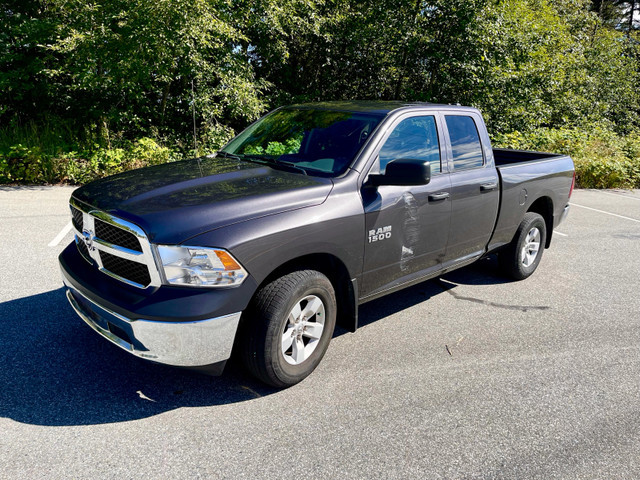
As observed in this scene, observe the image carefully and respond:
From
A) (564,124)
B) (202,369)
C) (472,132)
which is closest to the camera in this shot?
(202,369)

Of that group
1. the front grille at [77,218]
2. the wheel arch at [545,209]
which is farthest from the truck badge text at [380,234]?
the wheel arch at [545,209]

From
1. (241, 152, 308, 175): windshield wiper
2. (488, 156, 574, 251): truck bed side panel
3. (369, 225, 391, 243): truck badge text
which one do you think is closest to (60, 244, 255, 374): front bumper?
(369, 225, 391, 243): truck badge text

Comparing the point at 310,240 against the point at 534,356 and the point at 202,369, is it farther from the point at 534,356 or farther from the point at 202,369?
the point at 534,356

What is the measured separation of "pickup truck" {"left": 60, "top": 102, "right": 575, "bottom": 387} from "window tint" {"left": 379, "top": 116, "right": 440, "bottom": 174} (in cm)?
1

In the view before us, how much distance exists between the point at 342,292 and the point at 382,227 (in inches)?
22.4

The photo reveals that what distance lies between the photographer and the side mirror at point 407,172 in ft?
10.9

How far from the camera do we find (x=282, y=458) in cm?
266

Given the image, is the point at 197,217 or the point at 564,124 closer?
the point at 197,217

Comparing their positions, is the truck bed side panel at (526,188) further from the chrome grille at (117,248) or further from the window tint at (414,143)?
the chrome grille at (117,248)

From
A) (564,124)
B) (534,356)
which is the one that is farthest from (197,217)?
(564,124)

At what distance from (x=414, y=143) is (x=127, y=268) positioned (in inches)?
96.0

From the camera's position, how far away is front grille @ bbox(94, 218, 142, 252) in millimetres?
2854

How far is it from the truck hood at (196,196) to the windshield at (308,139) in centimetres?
24

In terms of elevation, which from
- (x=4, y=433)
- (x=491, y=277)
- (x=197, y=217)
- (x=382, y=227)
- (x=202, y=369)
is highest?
(x=197, y=217)
